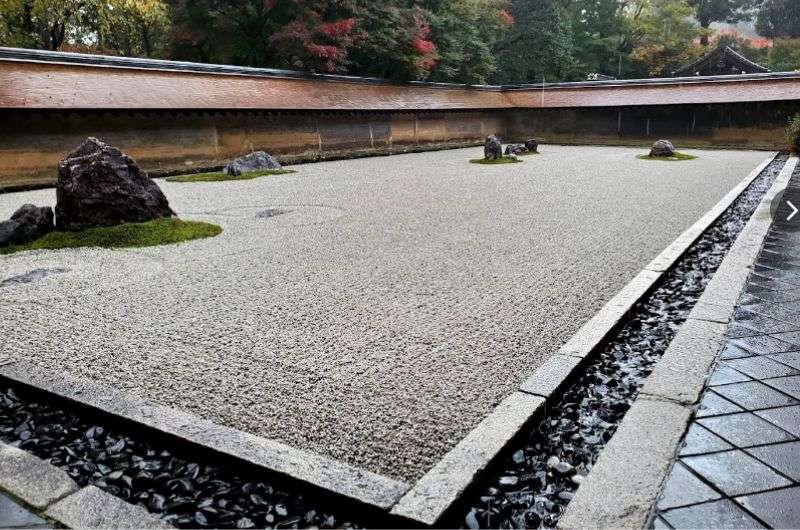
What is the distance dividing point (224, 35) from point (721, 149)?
18266 mm

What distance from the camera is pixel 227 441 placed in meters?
2.07

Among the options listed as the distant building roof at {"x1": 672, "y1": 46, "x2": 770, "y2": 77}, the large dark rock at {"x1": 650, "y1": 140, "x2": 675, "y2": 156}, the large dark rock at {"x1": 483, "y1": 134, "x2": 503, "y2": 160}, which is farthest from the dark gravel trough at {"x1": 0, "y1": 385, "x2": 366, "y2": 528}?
the distant building roof at {"x1": 672, "y1": 46, "x2": 770, "y2": 77}

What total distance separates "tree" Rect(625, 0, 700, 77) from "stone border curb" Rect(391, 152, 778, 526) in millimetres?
30621

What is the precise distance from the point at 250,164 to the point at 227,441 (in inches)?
439

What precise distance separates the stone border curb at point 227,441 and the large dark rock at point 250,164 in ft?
32.0

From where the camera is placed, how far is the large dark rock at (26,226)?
5.51 metres

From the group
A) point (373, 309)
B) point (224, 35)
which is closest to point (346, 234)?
point (373, 309)

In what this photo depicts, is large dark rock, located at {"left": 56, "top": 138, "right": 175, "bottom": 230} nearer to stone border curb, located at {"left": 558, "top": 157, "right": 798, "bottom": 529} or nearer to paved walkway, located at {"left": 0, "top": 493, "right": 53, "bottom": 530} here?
paved walkway, located at {"left": 0, "top": 493, "right": 53, "bottom": 530}

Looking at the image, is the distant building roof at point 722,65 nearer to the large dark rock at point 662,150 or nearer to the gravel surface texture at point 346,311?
the large dark rock at point 662,150

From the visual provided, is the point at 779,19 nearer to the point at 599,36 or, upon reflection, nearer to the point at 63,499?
the point at 599,36

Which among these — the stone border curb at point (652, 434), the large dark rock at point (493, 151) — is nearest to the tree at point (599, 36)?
the large dark rock at point (493, 151)

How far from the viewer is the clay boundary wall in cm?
1088

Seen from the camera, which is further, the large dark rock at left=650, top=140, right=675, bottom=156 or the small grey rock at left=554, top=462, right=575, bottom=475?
the large dark rock at left=650, top=140, right=675, bottom=156

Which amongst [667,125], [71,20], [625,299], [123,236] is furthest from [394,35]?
[625,299]
